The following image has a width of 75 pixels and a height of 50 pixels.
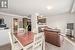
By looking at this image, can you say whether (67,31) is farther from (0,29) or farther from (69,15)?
(0,29)

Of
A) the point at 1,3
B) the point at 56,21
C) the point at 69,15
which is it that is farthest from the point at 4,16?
the point at 69,15

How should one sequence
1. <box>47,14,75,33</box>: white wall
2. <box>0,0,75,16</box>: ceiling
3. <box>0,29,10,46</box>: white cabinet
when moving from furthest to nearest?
1. <box>47,14,75,33</box>: white wall
2. <box>0,29,10,46</box>: white cabinet
3. <box>0,0,75,16</box>: ceiling

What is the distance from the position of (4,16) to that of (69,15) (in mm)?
5797

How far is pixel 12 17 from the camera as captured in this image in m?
6.33

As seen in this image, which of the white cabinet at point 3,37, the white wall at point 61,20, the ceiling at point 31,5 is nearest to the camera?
the ceiling at point 31,5

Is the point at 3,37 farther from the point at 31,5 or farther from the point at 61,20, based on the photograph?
the point at 61,20

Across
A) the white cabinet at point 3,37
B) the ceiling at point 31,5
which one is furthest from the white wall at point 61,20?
the white cabinet at point 3,37

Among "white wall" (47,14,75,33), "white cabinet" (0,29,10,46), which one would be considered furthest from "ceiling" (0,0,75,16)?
"white wall" (47,14,75,33)

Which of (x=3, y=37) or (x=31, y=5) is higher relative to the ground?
(x=31, y=5)

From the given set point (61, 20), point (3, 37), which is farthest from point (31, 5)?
point (61, 20)

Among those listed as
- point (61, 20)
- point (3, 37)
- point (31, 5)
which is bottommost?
point (3, 37)

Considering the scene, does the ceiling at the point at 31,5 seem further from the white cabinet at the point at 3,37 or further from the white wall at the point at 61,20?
the white wall at the point at 61,20

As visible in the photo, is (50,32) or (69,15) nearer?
(50,32)

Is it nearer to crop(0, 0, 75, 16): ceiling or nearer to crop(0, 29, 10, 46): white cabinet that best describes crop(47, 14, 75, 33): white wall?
crop(0, 0, 75, 16): ceiling
